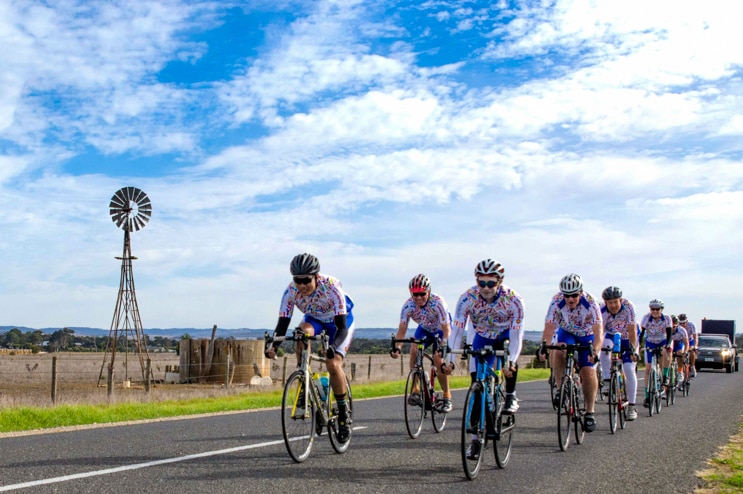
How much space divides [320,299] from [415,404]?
2856 mm

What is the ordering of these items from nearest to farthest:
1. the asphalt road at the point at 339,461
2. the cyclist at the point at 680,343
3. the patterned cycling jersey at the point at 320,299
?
the asphalt road at the point at 339,461 → the patterned cycling jersey at the point at 320,299 → the cyclist at the point at 680,343

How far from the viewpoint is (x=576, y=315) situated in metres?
10.0

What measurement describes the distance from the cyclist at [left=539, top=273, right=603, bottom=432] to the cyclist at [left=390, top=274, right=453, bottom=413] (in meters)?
1.47

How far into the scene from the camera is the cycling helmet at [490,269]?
8.06 m

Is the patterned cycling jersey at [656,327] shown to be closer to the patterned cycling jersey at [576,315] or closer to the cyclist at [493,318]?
the patterned cycling jersey at [576,315]

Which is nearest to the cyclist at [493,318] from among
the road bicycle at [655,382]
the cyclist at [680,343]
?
the road bicycle at [655,382]

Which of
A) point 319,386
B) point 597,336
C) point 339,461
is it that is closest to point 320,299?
point 319,386

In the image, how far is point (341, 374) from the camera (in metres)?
8.21

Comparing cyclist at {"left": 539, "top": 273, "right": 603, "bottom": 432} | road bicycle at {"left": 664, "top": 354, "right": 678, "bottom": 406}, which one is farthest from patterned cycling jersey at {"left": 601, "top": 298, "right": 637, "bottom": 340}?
road bicycle at {"left": 664, "top": 354, "right": 678, "bottom": 406}

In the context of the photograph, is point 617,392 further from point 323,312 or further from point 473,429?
point 323,312

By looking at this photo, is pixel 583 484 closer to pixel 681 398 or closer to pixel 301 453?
pixel 301 453

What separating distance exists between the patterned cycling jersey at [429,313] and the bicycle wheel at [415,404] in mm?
791

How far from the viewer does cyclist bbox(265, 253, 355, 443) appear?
7836 millimetres

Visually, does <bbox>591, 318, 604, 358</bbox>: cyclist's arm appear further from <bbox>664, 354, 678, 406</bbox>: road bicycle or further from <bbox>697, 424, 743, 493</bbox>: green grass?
<bbox>664, 354, 678, 406</bbox>: road bicycle
